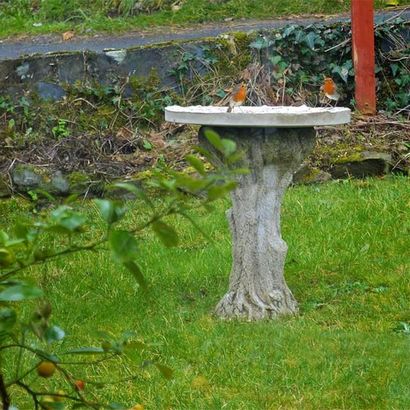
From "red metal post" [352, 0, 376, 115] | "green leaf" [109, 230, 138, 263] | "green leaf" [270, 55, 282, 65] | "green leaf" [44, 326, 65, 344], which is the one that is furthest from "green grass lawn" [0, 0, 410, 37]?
"green leaf" [109, 230, 138, 263]

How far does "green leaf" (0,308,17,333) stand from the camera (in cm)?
168

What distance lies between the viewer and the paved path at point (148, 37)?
437 inches

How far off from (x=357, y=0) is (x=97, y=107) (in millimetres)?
2574

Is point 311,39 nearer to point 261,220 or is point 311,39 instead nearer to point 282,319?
point 261,220

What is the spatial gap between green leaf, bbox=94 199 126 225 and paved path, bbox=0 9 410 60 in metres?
9.37

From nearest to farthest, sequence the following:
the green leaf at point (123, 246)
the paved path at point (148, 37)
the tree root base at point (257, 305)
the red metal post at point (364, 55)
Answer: the green leaf at point (123, 246)
the tree root base at point (257, 305)
the red metal post at point (364, 55)
the paved path at point (148, 37)

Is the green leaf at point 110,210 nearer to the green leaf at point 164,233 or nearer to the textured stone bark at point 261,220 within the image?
the green leaf at point 164,233

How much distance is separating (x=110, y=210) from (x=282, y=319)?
3.71 m

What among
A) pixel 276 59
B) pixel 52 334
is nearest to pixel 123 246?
pixel 52 334

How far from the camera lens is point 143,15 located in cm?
1295

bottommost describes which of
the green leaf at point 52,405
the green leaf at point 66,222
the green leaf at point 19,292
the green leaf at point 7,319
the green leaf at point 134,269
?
the green leaf at point 52,405

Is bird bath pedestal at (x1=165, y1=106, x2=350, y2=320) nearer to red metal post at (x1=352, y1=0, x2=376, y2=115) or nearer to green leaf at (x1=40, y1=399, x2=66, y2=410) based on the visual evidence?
green leaf at (x1=40, y1=399, x2=66, y2=410)

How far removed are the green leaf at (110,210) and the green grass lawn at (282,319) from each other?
94.4 inches

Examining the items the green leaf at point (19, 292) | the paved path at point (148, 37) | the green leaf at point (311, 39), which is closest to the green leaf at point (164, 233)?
the green leaf at point (19, 292)
